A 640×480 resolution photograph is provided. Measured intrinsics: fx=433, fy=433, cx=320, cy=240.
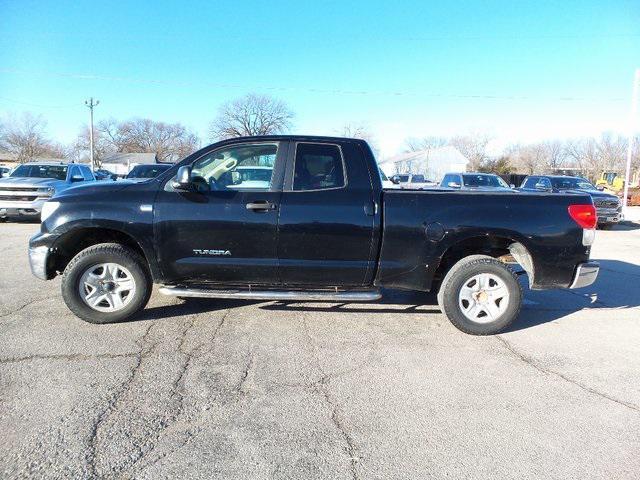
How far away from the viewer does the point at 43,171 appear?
13.4 m

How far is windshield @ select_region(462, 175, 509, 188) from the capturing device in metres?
15.3

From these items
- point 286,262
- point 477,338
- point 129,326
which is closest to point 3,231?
point 129,326

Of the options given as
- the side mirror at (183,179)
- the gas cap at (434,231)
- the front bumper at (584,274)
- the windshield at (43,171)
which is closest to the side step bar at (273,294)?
the gas cap at (434,231)

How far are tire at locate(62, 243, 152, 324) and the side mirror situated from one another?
867mm

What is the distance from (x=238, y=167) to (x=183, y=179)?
0.62 meters

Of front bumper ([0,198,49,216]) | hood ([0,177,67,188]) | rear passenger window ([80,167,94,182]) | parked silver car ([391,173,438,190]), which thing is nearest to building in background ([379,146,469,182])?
parked silver car ([391,173,438,190])

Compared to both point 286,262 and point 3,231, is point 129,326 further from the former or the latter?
point 3,231

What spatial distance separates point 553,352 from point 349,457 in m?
2.57

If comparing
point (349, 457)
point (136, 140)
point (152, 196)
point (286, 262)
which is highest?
point (136, 140)

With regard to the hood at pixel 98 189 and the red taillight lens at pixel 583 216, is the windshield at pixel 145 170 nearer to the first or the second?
the hood at pixel 98 189

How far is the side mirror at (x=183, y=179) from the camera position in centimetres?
413

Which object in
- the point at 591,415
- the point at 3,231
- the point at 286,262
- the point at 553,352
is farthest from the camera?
the point at 3,231

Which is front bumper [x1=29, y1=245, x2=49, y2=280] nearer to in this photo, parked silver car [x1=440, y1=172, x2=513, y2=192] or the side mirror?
the side mirror

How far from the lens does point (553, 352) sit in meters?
4.04
